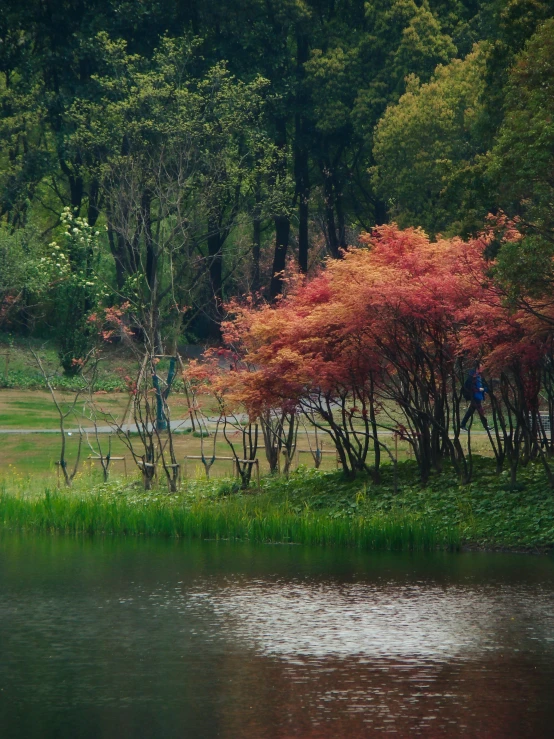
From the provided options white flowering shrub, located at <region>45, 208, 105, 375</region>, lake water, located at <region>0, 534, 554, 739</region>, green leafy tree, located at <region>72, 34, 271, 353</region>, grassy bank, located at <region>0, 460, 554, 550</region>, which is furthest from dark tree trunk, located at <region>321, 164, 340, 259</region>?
lake water, located at <region>0, 534, 554, 739</region>

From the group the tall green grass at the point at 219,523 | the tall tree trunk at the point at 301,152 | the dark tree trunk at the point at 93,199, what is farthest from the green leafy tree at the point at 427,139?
the tall green grass at the point at 219,523

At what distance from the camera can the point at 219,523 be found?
24.8m

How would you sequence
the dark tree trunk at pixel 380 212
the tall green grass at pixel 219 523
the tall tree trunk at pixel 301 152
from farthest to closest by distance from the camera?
the dark tree trunk at pixel 380 212 → the tall tree trunk at pixel 301 152 → the tall green grass at pixel 219 523

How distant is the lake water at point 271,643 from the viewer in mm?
12055

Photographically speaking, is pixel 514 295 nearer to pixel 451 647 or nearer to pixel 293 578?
pixel 293 578

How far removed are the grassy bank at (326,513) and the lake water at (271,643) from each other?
0.89 m

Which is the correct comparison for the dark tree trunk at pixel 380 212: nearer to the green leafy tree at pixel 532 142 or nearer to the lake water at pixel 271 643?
the green leafy tree at pixel 532 142

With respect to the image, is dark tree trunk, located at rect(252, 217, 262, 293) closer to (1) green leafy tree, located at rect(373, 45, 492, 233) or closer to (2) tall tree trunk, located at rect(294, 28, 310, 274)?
(2) tall tree trunk, located at rect(294, 28, 310, 274)

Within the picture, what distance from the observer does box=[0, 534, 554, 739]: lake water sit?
12055mm

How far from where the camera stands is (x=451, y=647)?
600 inches

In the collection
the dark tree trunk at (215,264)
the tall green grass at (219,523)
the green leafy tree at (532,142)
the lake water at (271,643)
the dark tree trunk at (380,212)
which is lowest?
the lake water at (271,643)

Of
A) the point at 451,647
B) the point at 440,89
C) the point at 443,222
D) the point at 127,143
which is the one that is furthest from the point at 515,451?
the point at 127,143

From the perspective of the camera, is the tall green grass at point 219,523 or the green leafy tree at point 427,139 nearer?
the tall green grass at point 219,523

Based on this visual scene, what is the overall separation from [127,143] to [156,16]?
8144 millimetres
